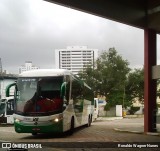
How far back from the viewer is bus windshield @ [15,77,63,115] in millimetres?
15586

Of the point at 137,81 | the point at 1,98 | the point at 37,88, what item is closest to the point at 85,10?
the point at 37,88

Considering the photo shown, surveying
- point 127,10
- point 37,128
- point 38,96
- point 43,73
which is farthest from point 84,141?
point 127,10

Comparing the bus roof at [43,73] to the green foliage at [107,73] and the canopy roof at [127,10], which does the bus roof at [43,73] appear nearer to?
the canopy roof at [127,10]

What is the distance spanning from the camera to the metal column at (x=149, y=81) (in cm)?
1986

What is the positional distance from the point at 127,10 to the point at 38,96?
18.2 feet

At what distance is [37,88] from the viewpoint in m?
15.8

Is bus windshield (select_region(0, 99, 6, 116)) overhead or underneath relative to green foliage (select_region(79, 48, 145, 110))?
underneath

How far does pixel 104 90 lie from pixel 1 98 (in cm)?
716

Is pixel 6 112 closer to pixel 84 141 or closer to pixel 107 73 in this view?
pixel 107 73

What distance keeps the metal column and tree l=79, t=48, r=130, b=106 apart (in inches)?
132

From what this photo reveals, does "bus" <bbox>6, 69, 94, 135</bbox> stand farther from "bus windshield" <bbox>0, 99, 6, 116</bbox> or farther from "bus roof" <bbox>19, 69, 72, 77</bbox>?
"bus windshield" <bbox>0, 99, 6, 116</bbox>

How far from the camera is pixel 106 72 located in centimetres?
2414

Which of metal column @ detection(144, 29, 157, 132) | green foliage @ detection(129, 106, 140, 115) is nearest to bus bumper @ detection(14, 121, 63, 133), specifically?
metal column @ detection(144, 29, 157, 132)

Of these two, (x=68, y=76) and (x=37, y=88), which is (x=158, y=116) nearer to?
(x=68, y=76)
